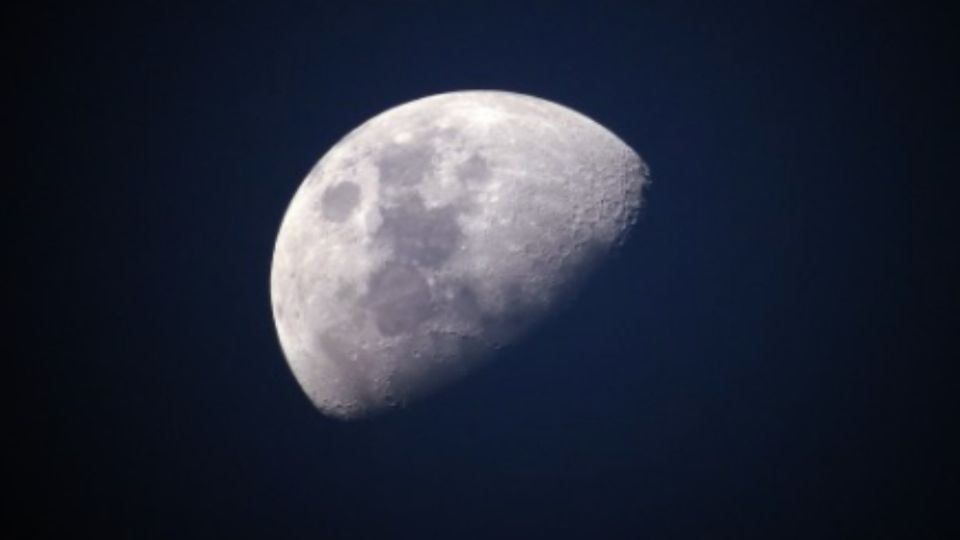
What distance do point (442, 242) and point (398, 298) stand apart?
449 mm

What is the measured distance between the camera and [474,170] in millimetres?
4637

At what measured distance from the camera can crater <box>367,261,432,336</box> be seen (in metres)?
4.41

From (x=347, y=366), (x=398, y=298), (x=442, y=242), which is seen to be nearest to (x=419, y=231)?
(x=442, y=242)

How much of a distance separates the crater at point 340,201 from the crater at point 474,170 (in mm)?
763

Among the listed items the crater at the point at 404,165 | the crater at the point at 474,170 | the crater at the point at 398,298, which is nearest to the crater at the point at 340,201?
the crater at the point at 404,165

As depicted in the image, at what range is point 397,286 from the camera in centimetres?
446

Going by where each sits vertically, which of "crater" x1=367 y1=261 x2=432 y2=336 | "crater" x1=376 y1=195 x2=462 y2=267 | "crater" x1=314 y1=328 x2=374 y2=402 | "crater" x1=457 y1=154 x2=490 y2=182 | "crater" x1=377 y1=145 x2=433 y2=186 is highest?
"crater" x1=377 y1=145 x2=433 y2=186

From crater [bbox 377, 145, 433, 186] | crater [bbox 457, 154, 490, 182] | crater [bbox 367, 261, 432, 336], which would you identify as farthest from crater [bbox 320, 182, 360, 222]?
crater [bbox 457, 154, 490, 182]

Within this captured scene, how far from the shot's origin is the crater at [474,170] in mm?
4602

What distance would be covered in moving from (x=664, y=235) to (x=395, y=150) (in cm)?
197

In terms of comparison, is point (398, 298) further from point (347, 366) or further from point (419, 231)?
point (347, 366)

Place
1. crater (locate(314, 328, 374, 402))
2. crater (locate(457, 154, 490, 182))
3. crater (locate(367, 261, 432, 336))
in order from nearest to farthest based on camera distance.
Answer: crater (locate(367, 261, 432, 336)) → crater (locate(457, 154, 490, 182)) → crater (locate(314, 328, 374, 402))

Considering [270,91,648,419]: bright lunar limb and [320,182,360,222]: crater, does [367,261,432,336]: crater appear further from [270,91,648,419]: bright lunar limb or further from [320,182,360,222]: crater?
[320,182,360,222]: crater

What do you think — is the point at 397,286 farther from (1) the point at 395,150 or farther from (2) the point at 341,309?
(1) the point at 395,150
